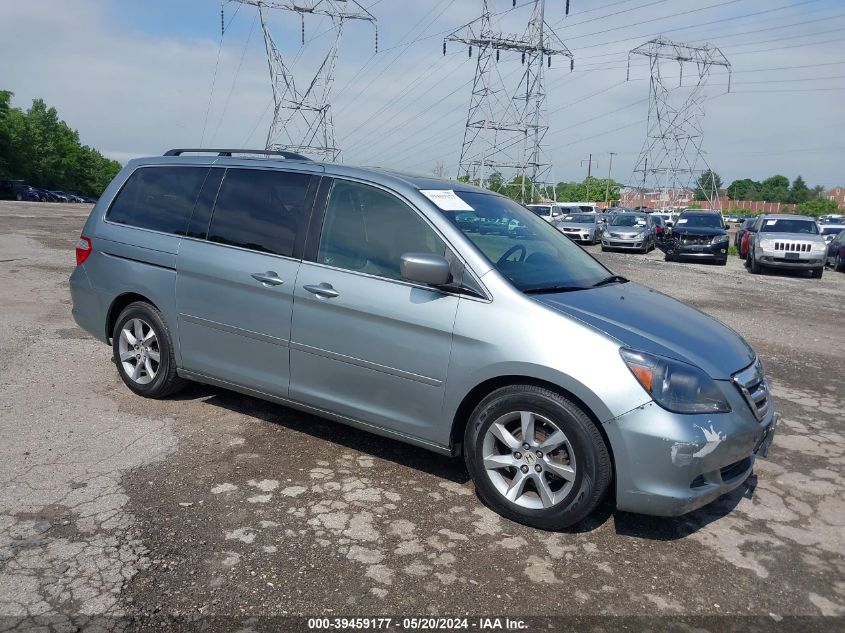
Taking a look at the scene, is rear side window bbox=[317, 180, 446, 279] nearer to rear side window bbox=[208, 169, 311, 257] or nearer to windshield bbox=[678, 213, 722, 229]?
rear side window bbox=[208, 169, 311, 257]

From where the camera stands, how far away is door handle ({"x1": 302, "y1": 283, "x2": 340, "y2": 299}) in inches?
167

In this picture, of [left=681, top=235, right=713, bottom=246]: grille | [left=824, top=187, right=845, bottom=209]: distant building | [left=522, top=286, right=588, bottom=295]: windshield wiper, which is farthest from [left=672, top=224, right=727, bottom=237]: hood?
[left=824, top=187, right=845, bottom=209]: distant building

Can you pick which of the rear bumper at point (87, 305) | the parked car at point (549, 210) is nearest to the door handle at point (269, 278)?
the rear bumper at point (87, 305)

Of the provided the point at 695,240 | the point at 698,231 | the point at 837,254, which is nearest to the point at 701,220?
the point at 698,231

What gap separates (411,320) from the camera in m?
3.96

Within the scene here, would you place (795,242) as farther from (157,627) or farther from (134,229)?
(157,627)

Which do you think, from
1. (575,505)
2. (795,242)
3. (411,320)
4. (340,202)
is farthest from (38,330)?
(795,242)

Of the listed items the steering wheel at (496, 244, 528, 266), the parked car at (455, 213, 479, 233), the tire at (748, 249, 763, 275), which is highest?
the parked car at (455, 213, 479, 233)

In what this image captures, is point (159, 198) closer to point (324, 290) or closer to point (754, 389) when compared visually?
point (324, 290)

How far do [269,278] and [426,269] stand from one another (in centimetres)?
122

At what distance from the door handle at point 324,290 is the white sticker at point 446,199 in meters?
0.80

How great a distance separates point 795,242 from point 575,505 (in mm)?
17478

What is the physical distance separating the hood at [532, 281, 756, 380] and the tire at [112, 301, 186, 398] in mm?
2878

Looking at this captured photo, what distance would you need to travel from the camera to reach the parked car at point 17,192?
6197 cm
